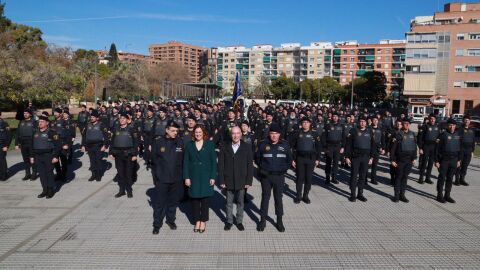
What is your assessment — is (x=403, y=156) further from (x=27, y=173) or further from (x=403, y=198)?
(x=27, y=173)

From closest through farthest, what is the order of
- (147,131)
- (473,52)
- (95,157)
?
(95,157) < (147,131) < (473,52)

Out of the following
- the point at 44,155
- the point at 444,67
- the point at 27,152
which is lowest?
the point at 27,152

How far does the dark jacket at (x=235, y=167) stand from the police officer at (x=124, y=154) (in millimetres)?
2881

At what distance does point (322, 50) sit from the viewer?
120m

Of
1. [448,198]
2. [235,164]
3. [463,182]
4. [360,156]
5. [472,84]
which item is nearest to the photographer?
[235,164]

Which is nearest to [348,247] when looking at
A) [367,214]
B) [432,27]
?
[367,214]

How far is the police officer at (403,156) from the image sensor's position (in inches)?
328

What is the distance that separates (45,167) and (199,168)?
161 inches

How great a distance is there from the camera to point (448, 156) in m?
8.38

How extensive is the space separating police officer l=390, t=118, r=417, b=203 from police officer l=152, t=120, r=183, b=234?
4803 mm

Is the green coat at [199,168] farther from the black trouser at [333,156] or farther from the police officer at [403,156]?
the black trouser at [333,156]

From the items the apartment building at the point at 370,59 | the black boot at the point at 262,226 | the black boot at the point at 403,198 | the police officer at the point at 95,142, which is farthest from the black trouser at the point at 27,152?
the apartment building at the point at 370,59

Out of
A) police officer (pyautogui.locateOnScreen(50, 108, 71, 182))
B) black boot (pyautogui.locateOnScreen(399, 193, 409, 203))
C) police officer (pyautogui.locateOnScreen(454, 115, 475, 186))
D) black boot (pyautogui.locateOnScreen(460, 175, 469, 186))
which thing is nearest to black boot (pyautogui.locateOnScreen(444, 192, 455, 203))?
black boot (pyautogui.locateOnScreen(399, 193, 409, 203))

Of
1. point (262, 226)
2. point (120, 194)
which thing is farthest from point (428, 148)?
point (120, 194)
